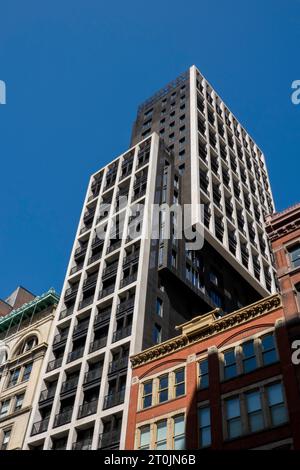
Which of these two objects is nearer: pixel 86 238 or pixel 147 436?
pixel 147 436

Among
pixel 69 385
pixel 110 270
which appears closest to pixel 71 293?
pixel 110 270

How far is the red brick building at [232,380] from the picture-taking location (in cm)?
3228

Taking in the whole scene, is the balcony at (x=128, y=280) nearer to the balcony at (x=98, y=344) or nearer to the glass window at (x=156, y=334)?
the glass window at (x=156, y=334)

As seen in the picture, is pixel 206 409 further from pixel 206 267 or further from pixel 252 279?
pixel 252 279

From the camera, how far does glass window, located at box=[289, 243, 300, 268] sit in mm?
37688

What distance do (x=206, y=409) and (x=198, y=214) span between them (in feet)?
106

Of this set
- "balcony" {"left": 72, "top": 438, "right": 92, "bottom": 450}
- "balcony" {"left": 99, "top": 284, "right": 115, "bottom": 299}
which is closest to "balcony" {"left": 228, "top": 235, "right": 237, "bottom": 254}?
"balcony" {"left": 99, "top": 284, "right": 115, "bottom": 299}

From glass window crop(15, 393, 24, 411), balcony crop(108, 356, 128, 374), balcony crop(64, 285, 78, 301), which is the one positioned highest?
balcony crop(64, 285, 78, 301)

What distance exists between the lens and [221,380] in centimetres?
3644

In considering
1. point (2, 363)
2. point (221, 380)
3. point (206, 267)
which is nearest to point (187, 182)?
point (206, 267)

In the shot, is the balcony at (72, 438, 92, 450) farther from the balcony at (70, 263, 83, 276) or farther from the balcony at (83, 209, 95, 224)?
the balcony at (83, 209, 95, 224)

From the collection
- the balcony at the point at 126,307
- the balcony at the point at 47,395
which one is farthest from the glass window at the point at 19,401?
the balcony at the point at 126,307

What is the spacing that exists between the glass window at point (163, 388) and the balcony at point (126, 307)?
1056cm

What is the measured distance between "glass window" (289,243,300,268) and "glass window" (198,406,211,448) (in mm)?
11859
